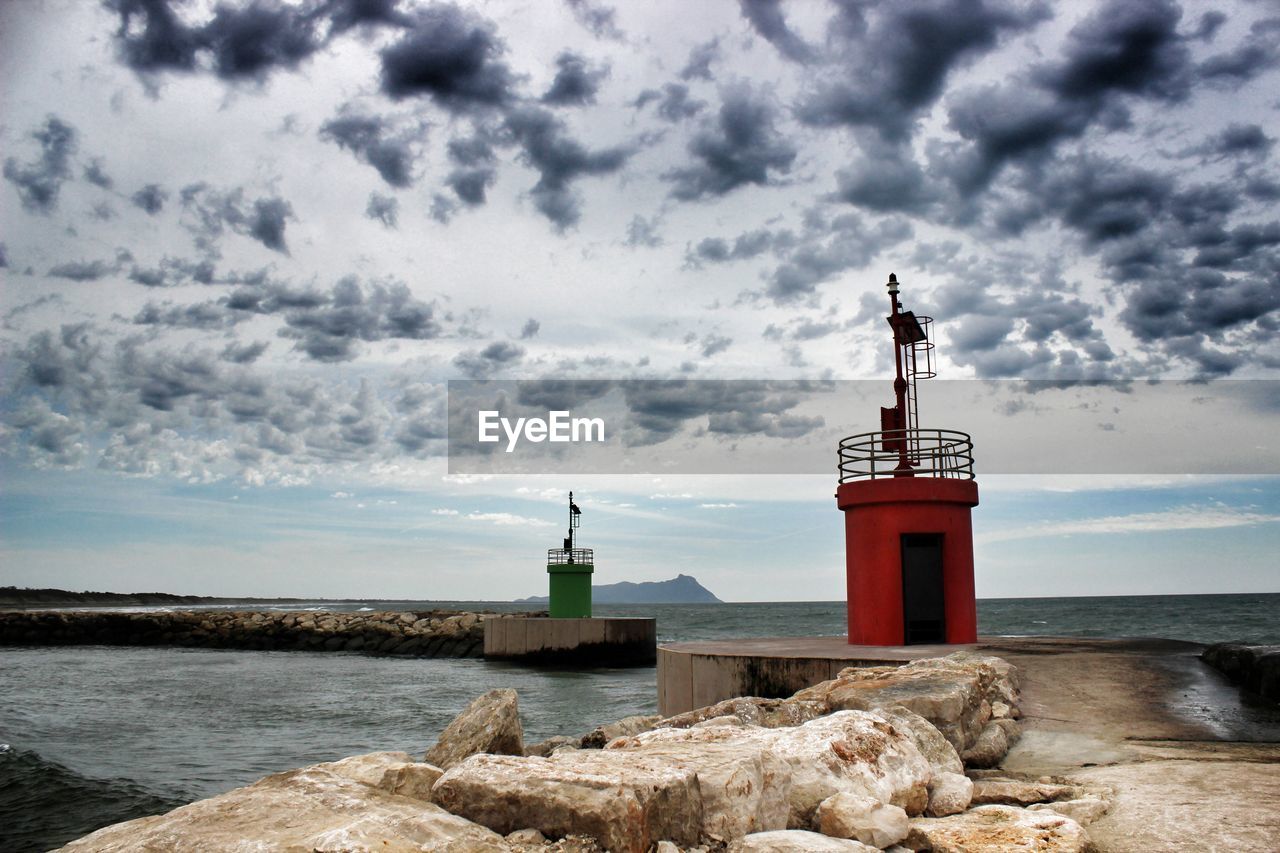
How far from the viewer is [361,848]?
9.34ft

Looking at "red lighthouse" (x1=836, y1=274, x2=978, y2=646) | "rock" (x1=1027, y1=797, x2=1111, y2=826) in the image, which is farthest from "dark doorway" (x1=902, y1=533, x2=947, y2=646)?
"rock" (x1=1027, y1=797, x2=1111, y2=826)

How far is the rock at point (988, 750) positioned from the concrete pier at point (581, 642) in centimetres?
2285

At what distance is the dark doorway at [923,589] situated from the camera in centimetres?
1140

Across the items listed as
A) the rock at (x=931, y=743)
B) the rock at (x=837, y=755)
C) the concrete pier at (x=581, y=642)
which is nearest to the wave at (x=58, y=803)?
the rock at (x=837, y=755)

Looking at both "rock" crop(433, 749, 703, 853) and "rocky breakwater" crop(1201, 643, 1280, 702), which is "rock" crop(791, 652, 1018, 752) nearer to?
"rocky breakwater" crop(1201, 643, 1280, 702)

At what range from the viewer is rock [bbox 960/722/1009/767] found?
5367 millimetres

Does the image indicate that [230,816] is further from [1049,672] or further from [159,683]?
[159,683]

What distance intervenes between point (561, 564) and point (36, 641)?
30.1 m

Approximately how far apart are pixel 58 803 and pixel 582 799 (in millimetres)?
9700

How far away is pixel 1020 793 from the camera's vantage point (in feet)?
14.5

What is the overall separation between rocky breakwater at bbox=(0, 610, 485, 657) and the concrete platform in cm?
2303

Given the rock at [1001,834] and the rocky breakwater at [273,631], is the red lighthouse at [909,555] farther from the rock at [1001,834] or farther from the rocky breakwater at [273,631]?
the rocky breakwater at [273,631]

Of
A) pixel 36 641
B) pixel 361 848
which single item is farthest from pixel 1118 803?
pixel 36 641

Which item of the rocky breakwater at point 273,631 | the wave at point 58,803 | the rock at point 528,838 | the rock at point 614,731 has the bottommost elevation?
the rocky breakwater at point 273,631
